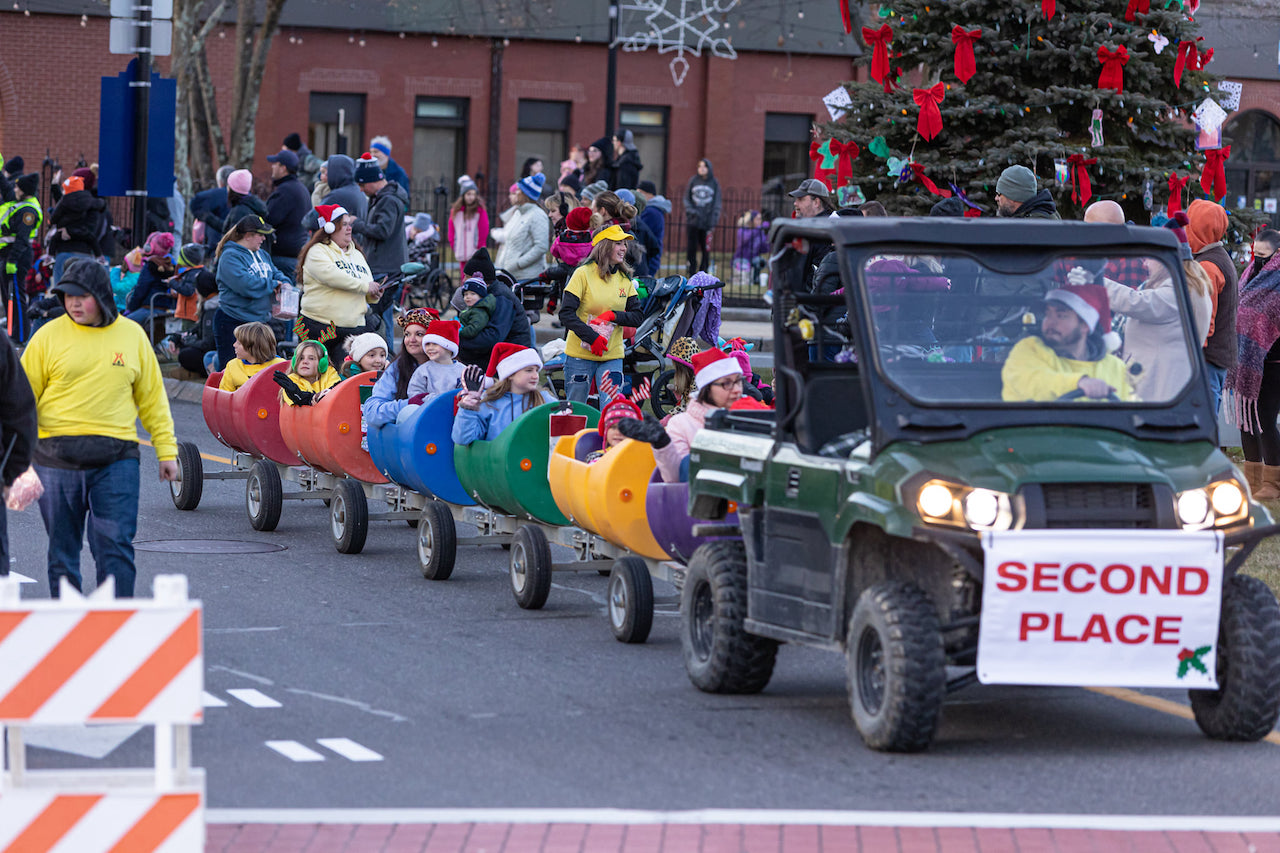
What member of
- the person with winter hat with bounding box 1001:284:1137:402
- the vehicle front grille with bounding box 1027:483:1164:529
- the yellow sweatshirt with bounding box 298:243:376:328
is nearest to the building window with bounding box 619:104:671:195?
the yellow sweatshirt with bounding box 298:243:376:328

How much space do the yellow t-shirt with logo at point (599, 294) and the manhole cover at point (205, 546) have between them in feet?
11.1

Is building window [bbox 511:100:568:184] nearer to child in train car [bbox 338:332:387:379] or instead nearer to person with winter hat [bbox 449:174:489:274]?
person with winter hat [bbox 449:174:489:274]

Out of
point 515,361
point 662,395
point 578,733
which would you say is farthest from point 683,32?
point 578,733

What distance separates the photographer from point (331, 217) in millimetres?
15750

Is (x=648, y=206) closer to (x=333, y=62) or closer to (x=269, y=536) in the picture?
(x=269, y=536)

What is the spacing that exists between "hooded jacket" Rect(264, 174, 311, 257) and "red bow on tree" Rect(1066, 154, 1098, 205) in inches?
301

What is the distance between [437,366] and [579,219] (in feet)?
20.1

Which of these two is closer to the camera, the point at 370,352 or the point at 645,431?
the point at 645,431

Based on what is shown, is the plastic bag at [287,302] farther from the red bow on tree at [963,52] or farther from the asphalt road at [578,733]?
the asphalt road at [578,733]

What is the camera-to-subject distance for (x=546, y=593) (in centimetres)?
1051

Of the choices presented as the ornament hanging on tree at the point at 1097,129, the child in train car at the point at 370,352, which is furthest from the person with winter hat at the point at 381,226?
the ornament hanging on tree at the point at 1097,129

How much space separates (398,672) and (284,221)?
12.3 meters

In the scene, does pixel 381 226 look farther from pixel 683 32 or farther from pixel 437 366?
pixel 683 32

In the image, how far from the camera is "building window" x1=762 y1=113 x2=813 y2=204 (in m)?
43.6
